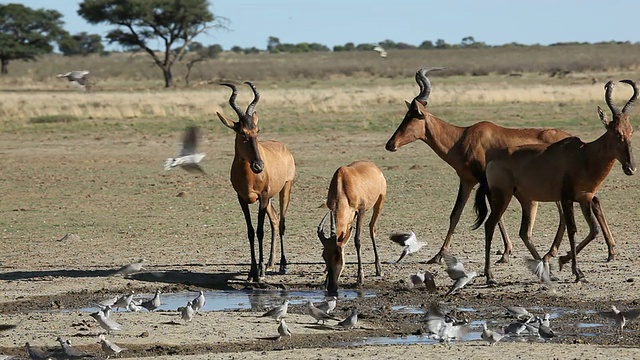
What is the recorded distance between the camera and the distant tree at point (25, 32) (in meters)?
72.0

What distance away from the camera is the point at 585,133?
96.1 ft

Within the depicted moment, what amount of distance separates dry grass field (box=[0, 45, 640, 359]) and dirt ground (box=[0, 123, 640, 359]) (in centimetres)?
3

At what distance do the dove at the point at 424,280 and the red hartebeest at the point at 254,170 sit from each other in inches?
81.1

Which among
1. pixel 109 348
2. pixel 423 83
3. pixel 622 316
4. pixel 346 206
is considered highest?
pixel 423 83

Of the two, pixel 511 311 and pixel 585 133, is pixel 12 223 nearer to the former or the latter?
pixel 511 311

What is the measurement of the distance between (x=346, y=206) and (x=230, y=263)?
226cm

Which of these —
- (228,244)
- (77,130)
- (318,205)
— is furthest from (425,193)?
(77,130)

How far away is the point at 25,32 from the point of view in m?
74.3

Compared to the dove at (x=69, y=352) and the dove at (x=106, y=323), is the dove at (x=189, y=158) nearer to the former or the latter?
the dove at (x=106, y=323)

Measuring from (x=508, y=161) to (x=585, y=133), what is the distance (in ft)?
54.9

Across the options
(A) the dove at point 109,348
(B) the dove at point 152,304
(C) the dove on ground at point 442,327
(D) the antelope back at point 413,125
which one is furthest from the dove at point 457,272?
(D) the antelope back at point 413,125

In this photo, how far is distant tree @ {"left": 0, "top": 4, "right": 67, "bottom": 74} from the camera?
7200 centimetres

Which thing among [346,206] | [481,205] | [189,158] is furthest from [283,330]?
[481,205]

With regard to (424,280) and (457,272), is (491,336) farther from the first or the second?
(424,280)
